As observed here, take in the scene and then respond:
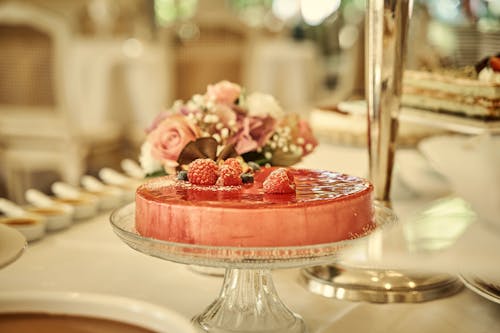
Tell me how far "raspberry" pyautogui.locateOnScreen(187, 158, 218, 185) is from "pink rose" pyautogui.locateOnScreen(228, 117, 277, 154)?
0.24m

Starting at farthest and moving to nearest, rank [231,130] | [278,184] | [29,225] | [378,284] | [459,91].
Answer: [459,91] → [29,225] → [231,130] → [378,284] → [278,184]

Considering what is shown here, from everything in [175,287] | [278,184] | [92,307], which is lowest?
[175,287]

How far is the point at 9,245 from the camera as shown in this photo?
0.88 meters

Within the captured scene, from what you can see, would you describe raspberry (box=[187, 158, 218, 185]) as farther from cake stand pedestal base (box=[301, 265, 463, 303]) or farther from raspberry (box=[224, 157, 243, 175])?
cake stand pedestal base (box=[301, 265, 463, 303])

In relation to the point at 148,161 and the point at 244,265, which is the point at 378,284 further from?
the point at 148,161

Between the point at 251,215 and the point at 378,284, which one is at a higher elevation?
the point at 251,215

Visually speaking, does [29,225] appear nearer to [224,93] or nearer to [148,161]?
[148,161]

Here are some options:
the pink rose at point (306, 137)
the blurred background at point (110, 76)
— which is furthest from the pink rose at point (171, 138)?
the blurred background at point (110, 76)

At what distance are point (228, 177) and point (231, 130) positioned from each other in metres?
0.28

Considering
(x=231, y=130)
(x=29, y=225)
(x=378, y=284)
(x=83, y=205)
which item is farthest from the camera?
(x=83, y=205)

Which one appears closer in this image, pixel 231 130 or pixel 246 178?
pixel 246 178

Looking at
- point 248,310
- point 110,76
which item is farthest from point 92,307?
point 110,76

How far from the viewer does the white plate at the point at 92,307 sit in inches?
31.0

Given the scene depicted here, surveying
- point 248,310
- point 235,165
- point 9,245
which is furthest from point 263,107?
point 9,245
